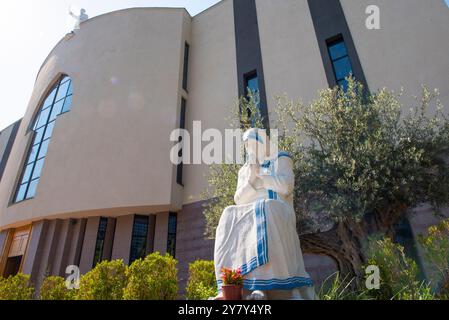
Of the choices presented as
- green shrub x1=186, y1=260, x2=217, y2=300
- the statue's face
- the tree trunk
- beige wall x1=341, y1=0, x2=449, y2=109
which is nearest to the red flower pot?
the statue's face

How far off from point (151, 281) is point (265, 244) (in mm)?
Result: 3308

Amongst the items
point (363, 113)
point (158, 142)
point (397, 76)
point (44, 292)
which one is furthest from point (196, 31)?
point (44, 292)

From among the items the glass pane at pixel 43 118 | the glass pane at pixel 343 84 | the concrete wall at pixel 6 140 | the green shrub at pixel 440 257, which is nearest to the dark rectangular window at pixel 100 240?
the glass pane at pixel 43 118

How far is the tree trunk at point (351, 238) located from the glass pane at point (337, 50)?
24.9 feet

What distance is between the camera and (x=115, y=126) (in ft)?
45.3

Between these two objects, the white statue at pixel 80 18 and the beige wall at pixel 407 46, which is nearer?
the beige wall at pixel 407 46

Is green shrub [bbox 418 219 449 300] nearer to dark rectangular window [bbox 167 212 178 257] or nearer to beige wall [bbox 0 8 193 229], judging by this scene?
beige wall [bbox 0 8 193 229]

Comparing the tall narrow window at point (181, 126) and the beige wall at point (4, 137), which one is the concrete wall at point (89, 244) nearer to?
the tall narrow window at point (181, 126)

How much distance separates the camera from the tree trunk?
22.8ft

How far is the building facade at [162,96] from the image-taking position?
439 inches

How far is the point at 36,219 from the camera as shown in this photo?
556 inches

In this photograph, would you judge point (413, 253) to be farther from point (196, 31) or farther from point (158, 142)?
point (196, 31)

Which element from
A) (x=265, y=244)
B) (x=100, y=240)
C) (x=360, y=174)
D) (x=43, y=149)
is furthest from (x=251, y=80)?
(x=43, y=149)

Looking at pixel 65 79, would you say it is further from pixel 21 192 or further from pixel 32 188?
pixel 21 192
